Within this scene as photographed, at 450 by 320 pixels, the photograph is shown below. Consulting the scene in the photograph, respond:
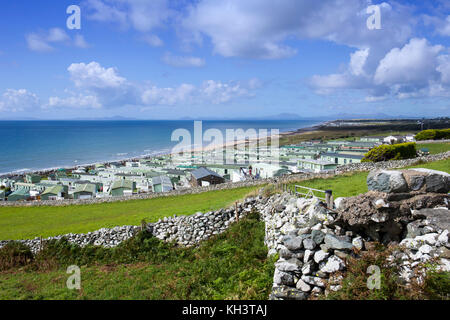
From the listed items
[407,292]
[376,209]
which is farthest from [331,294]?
[376,209]

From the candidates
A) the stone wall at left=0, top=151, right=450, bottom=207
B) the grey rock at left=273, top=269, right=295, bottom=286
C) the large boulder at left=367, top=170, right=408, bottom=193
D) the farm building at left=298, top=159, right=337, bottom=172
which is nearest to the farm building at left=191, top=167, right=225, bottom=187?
the stone wall at left=0, top=151, right=450, bottom=207

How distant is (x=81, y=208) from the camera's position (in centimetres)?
3114

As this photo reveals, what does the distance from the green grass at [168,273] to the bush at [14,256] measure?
3.66ft

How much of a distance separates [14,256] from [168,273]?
11.0 meters

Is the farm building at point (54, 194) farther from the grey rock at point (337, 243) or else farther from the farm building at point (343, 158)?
the grey rock at point (337, 243)

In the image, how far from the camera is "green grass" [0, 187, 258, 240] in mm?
20344

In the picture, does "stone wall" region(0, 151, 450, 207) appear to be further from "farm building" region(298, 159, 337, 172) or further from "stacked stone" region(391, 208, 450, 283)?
"stacked stone" region(391, 208, 450, 283)

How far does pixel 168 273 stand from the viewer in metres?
12.0

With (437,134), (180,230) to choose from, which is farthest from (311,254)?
(437,134)

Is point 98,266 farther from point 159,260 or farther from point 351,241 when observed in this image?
point 351,241

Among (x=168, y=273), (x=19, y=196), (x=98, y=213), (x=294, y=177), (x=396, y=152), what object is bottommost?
(x=19, y=196)

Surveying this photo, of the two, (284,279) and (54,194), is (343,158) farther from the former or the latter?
(54,194)

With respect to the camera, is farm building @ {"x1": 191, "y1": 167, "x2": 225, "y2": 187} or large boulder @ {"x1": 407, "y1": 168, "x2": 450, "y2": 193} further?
farm building @ {"x1": 191, "y1": 167, "x2": 225, "y2": 187}

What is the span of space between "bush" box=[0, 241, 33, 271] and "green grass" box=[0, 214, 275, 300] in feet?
3.66
